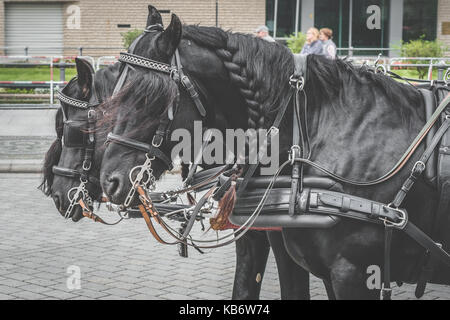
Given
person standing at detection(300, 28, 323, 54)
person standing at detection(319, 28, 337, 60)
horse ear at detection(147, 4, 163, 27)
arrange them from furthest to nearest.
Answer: person standing at detection(300, 28, 323, 54) → person standing at detection(319, 28, 337, 60) → horse ear at detection(147, 4, 163, 27)

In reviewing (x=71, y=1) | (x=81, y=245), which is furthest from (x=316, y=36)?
(x=71, y=1)

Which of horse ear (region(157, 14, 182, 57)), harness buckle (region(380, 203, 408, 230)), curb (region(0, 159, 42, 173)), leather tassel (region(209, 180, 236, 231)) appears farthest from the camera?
curb (region(0, 159, 42, 173))

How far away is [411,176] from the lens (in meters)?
3.00

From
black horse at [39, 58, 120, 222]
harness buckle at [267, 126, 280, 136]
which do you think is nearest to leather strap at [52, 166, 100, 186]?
black horse at [39, 58, 120, 222]

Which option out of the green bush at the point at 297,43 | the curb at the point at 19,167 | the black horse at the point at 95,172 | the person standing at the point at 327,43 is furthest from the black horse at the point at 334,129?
the green bush at the point at 297,43

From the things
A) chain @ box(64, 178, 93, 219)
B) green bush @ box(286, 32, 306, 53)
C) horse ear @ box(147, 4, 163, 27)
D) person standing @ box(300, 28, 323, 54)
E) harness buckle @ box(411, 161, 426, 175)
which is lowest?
chain @ box(64, 178, 93, 219)

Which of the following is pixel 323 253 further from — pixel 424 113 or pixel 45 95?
pixel 45 95

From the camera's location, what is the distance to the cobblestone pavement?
5.16m

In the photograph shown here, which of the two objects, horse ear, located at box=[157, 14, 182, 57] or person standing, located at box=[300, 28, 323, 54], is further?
person standing, located at box=[300, 28, 323, 54]

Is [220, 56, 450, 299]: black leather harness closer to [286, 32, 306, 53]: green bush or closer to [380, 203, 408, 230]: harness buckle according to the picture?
[380, 203, 408, 230]: harness buckle

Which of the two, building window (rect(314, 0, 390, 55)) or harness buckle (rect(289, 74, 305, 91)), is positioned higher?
building window (rect(314, 0, 390, 55))

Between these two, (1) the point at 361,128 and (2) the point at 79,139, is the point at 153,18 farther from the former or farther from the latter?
(1) the point at 361,128

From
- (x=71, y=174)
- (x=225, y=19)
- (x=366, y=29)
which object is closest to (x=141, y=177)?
(x=71, y=174)

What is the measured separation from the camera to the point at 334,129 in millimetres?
3115
